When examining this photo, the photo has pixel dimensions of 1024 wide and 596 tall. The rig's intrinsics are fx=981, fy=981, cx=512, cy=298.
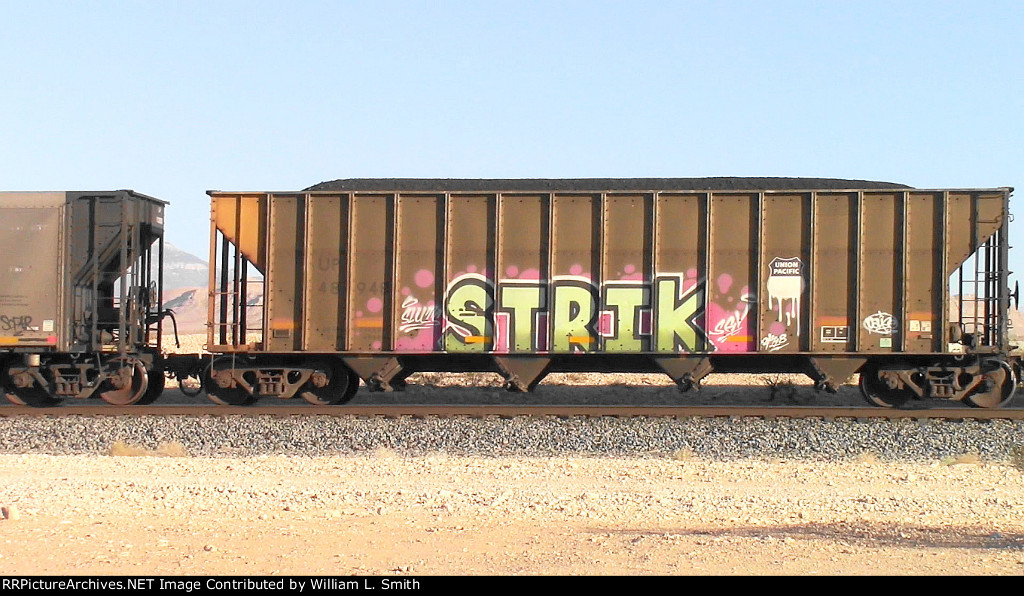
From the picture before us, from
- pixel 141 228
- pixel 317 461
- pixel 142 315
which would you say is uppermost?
pixel 141 228

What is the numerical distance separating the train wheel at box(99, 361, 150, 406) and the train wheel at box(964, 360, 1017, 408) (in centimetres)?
1342

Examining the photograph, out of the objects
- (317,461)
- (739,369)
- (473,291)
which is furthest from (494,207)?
(317,461)

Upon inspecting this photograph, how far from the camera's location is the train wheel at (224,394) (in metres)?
16.2

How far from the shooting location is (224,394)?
16.2m

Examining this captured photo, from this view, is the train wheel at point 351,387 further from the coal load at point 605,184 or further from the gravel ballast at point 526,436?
the coal load at point 605,184

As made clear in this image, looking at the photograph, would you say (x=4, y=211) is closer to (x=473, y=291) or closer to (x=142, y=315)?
(x=142, y=315)

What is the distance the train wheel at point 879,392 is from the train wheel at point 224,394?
1014 cm

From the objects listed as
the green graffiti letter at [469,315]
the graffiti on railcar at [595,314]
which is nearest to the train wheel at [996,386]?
the graffiti on railcar at [595,314]

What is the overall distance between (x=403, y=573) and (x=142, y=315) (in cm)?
1214

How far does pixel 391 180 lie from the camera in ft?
53.7

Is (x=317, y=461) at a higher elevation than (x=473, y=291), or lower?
lower

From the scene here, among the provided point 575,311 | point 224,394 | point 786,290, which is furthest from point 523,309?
point 224,394

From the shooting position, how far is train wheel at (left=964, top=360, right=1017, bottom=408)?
15.3 metres

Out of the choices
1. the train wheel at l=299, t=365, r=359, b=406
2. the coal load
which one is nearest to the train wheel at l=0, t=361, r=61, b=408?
the train wheel at l=299, t=365, r=359, b=406
